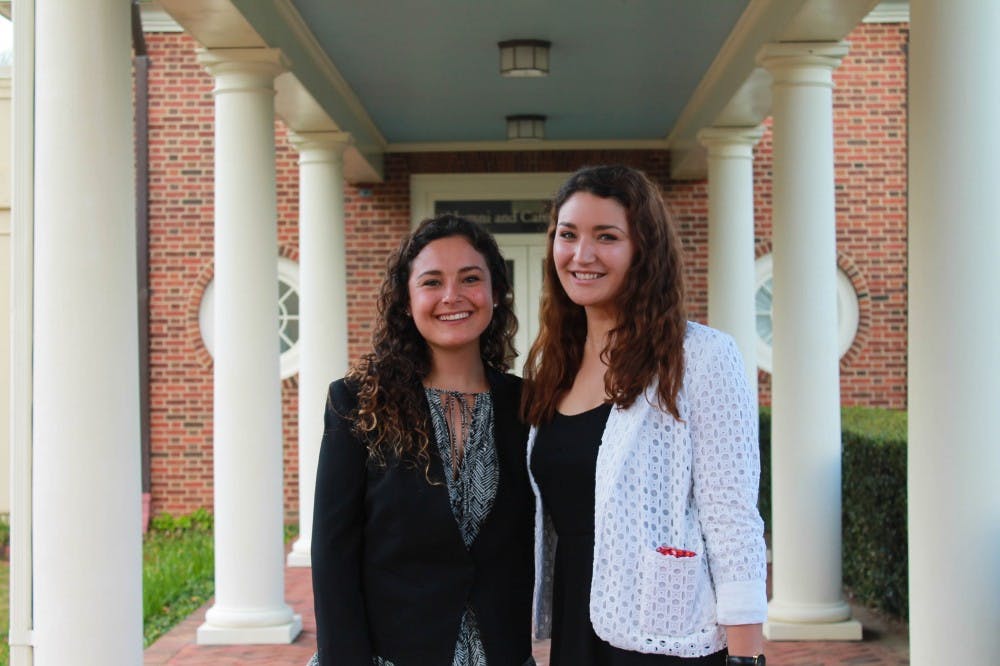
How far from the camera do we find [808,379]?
765 centimetres

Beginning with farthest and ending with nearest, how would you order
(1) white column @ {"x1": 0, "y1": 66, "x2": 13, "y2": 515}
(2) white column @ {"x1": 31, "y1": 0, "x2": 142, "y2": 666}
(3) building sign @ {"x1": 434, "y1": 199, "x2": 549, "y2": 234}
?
(3) building sign @ {"x1": 434, "y1": 199, "x2": 549, "y2": 234}
(1) white column @ {"x1": 0, "y1": 66, "x2": 13, "y2": 515}
(2) white column @ {"x1": 31, "y1": 0, "x2": 142, "y2": 666}

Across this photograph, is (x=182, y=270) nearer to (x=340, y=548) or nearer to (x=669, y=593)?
(x=340, y=548)

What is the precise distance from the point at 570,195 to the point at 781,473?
16.6ft

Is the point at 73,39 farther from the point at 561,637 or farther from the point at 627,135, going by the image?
the point at 627,135

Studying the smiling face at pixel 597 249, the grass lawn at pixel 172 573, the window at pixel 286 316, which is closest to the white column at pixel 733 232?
the grass lawn at pixel 172 573

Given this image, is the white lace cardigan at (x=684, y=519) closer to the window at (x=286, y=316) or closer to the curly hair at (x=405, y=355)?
the curly hair at (x=405, y=355)

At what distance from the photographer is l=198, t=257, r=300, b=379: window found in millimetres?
13875

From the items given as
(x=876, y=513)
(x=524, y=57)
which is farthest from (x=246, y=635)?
(x=524, y=57)

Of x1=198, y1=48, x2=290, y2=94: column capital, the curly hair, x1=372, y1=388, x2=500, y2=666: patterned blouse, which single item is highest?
x1=198, y1=48, x2=290, y2=94: column capital

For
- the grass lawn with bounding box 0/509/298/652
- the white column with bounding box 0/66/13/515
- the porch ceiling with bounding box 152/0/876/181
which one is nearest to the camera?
the white column with bounding box 0/66/13/515

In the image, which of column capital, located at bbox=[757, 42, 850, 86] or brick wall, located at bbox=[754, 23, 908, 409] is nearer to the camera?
column capital, located at bbox=[757, 42, 850, 86]

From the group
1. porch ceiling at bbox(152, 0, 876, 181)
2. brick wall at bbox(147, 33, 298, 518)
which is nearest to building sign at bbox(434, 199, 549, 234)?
porch ceiling at bbox(152, 0, 876, 181)

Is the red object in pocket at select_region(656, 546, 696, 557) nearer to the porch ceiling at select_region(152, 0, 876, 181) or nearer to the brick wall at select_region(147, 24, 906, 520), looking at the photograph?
the porch ceiling at select_region(152, 0, 876, 181)

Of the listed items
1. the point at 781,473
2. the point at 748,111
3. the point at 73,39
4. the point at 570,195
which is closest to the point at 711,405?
the point at 570,195
